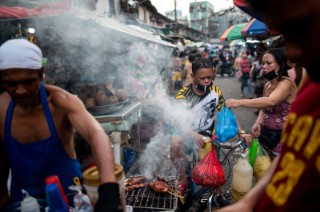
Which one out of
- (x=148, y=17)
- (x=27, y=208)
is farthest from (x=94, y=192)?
(x=148, y=17)

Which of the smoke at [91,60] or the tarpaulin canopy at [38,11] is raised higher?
the tarpaulin canopy at [38,11]

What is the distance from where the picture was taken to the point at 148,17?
2378 centimetres

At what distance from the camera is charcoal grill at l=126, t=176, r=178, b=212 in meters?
2.95

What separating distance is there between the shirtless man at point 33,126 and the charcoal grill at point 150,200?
1.14 m

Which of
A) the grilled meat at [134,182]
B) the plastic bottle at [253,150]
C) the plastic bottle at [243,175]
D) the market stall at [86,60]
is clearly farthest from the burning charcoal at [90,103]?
the plastic bottle at [253,150]

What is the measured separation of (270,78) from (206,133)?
4.06 ft

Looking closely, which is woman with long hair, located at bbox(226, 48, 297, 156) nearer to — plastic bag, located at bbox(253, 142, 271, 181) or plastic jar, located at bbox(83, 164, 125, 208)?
plastic bag, located at bbox(253, 142, 271, 181)

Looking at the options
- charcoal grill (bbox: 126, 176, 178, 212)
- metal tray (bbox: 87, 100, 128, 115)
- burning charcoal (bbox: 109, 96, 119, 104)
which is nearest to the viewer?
charcoal grill (bbox: 126, 176, 178, 212)

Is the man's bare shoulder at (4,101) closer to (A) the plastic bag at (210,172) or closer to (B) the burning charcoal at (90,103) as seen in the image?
(B) the burning charcoal at (90,103)

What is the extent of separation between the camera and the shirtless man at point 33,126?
177cm

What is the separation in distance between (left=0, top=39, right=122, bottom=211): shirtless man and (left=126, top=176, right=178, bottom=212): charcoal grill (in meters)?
1.14

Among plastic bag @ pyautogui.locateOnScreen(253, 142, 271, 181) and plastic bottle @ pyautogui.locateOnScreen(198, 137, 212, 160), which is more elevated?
plastic bottle @ pyautogui.locateOnScreen(198, 137, 212, 160)

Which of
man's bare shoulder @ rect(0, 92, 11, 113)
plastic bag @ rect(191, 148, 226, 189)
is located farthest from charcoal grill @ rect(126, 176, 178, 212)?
man's bare shoulder @ rect(0, 92, 11, 113)

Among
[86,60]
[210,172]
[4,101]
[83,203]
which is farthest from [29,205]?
[86,60]
